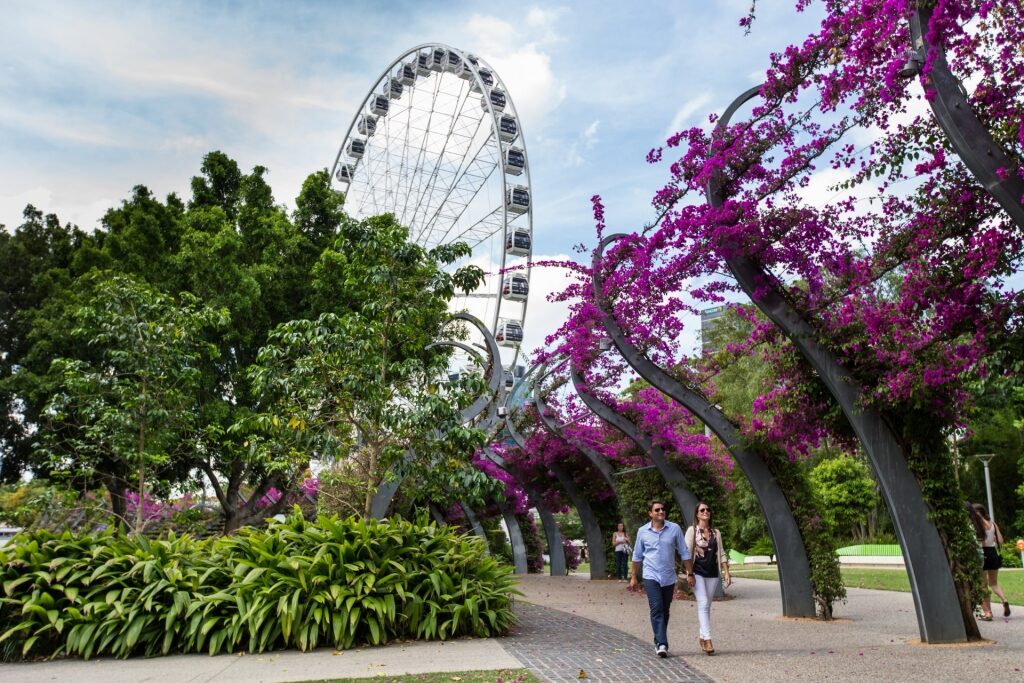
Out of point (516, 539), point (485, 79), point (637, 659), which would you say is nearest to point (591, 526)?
point (516, 539)

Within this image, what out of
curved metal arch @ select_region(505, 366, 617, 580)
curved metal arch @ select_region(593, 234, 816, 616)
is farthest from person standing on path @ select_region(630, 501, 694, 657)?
curved metal arch @ select_region(505, 366, 617, 580)

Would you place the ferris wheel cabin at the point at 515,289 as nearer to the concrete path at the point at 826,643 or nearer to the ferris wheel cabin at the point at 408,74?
the ferris wheel cabin at the point at 408,74

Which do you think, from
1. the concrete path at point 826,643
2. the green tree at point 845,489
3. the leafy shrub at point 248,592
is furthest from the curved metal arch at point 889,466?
the green tree at point 845,489

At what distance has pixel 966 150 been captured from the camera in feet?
20.9

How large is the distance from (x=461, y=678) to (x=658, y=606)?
2422 mm

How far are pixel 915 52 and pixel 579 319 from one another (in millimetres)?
8551

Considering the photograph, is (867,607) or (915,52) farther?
(867,607)

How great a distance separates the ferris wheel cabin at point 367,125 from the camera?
122 ft

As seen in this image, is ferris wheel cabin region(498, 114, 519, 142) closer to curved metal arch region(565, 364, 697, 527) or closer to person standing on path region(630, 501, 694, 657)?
curved metal arch region(565, 364, 697, 527)

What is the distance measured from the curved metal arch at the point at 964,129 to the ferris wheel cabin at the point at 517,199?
2271cm

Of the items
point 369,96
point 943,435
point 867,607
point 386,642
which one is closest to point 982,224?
point 943,435

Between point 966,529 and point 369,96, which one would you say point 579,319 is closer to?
point 966,529

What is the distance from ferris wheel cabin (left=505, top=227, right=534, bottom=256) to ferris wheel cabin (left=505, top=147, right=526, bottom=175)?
2003mm


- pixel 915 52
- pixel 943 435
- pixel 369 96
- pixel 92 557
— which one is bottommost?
pixel 92 557
